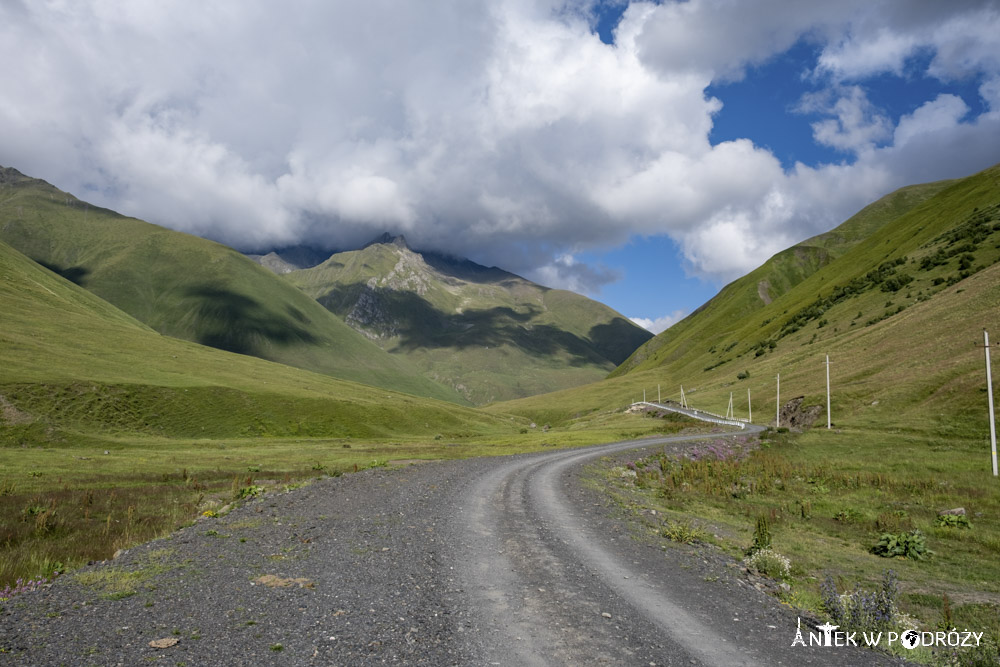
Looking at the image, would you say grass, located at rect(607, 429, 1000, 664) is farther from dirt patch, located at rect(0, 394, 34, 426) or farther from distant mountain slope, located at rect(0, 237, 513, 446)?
dirt patch, located at rect(0, 394, 34, 426)

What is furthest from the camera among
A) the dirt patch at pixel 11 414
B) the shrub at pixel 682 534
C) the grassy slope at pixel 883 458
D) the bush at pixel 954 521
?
the dirt patch at pixel 11 414

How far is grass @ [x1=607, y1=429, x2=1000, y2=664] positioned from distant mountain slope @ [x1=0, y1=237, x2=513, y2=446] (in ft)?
236

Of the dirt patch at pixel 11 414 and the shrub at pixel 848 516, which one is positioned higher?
the shrub at pixel 848 516

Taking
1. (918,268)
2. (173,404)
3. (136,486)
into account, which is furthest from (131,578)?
(918,268)

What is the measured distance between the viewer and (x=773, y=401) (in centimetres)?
8412

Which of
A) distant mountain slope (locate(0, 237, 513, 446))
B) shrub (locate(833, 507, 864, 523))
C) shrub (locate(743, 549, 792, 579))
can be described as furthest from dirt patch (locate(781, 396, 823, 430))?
distant mountain slope (locate(0, 237, 513, 446))

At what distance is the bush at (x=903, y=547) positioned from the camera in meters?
20.8

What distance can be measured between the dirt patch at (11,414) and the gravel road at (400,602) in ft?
228

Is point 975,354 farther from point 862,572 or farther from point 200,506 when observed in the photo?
point 200,506

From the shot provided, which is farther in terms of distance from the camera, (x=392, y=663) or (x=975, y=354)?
(x=975, y=354)

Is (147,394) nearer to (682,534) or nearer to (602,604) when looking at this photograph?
(682,534)

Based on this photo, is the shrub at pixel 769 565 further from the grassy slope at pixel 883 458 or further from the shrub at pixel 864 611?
the shrub at pixel 864 611

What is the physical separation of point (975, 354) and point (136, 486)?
7016 centimetres

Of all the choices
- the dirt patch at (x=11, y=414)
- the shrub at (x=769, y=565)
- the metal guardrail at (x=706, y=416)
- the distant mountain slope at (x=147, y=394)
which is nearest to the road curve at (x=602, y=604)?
the shrub at (x=769, y=565)
